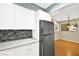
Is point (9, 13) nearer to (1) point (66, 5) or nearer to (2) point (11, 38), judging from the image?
(2) point (11, 38)

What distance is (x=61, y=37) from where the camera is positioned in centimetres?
102

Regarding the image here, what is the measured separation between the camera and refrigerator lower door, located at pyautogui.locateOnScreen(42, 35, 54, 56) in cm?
109

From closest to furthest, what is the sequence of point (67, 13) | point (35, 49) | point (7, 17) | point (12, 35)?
point (67, 13)
point (35, 49)
point (7, 17)
point (12, 35)

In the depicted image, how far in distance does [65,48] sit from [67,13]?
0.51 m

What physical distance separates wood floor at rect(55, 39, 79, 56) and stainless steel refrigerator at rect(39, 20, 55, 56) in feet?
0.26

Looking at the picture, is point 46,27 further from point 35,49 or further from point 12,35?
point 12,35

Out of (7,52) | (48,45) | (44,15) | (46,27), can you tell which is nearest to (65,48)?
(48,45)

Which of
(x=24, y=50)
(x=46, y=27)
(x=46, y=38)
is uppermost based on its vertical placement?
(x=46, y=27)

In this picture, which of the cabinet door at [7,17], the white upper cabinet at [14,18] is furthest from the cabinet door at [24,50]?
the cabinet door at [7,17]

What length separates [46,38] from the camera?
3.91 feet

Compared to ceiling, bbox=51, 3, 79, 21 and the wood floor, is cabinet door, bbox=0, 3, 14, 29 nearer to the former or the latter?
ceiling, bbox=51, 3, 79, 21

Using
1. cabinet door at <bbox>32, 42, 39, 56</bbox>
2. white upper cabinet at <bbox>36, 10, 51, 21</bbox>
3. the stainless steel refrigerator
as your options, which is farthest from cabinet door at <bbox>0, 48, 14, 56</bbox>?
white upper cabinet at <bbox>36, 10, 51, 21</bbox>

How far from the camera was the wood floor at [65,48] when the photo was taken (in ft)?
3.19

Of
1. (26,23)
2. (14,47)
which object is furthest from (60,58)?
(26,23)
